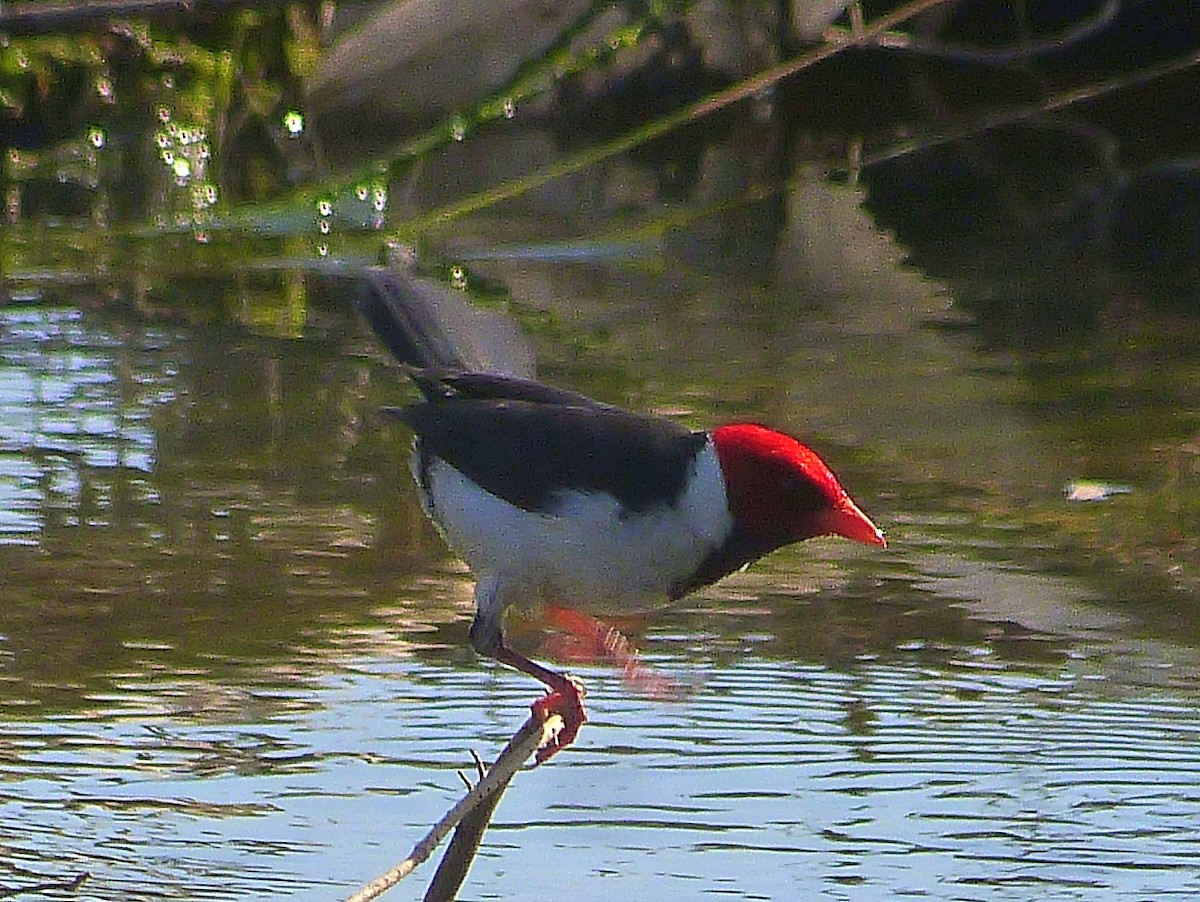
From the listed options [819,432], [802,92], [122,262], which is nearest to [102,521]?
[819,432]

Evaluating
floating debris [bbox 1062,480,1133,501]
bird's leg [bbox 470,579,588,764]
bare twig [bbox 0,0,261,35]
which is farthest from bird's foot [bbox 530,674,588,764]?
floating debris [bbox 1062,480,1133,501]

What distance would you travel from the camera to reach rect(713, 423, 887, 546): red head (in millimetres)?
3203

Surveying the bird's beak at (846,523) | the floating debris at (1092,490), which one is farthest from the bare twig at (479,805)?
the floating debris at (1092,490)

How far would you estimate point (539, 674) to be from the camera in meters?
3.38

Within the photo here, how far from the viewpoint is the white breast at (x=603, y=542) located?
A: 3.25 m

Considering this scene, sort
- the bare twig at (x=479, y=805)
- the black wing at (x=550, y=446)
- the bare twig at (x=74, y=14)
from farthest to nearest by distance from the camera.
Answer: the bare twig at (x=74, y=14)
the black wing at (x=550, y=446)
the bare twig at (x=479, y=805)

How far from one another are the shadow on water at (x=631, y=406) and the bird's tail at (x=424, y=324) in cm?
64

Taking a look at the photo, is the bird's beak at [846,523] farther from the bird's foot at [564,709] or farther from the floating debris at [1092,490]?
the floating debris at [1092,490]

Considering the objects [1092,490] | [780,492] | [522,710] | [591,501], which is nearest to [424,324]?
[591,501]

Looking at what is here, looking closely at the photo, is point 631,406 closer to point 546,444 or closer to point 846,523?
point 546,444

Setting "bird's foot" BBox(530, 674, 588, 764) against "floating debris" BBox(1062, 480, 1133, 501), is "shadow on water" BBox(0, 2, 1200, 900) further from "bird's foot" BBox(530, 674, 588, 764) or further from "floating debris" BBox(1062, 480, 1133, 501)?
"bird's foot" BBox(530, 674, 588, 764)

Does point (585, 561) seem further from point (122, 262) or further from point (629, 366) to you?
point (122, 262)

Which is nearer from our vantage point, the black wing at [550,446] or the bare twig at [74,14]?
the black wing at [550,446]

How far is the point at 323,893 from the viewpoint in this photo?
11.0ft
